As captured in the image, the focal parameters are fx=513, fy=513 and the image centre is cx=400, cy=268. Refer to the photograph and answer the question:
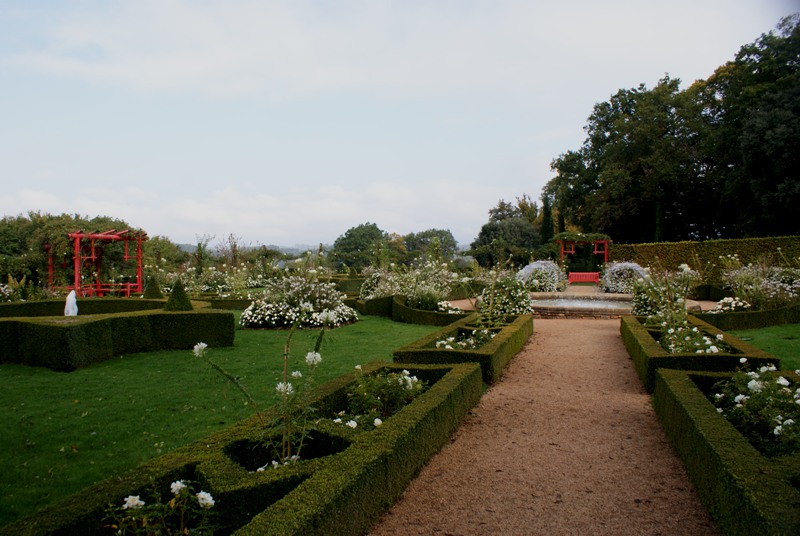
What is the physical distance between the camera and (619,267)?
60.0 feet

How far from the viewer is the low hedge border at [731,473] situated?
2.19 metres

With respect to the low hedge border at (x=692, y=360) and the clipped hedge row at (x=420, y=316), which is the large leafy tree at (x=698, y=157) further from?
the low hedge border at (x=692, y=360)

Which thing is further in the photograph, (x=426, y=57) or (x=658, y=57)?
(x=426, y=57)

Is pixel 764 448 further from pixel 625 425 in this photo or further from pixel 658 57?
pixel 658 57

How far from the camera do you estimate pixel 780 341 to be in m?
8.59

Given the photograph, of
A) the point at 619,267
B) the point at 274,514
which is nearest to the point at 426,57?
the point at 274,514

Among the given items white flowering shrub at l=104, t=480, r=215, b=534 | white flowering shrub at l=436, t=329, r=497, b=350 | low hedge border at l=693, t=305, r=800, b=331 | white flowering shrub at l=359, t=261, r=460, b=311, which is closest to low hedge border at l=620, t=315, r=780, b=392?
white flowering shrub at l=436, t=329, r=497, b=350

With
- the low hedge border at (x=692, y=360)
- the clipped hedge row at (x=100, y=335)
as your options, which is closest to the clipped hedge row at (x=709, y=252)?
the low hedge border at (x=692, y=360)

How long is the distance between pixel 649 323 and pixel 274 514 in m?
8.25

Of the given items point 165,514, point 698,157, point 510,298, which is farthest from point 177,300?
point 698,157

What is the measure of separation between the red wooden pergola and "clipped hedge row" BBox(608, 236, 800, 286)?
690 inches

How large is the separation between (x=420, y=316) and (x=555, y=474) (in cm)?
858

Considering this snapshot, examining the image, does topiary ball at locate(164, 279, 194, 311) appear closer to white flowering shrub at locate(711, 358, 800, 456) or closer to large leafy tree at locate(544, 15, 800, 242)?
white flowering shrub at locate(711, 358, 800, 456)

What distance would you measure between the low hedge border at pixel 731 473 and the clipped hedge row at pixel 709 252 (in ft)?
49.4
